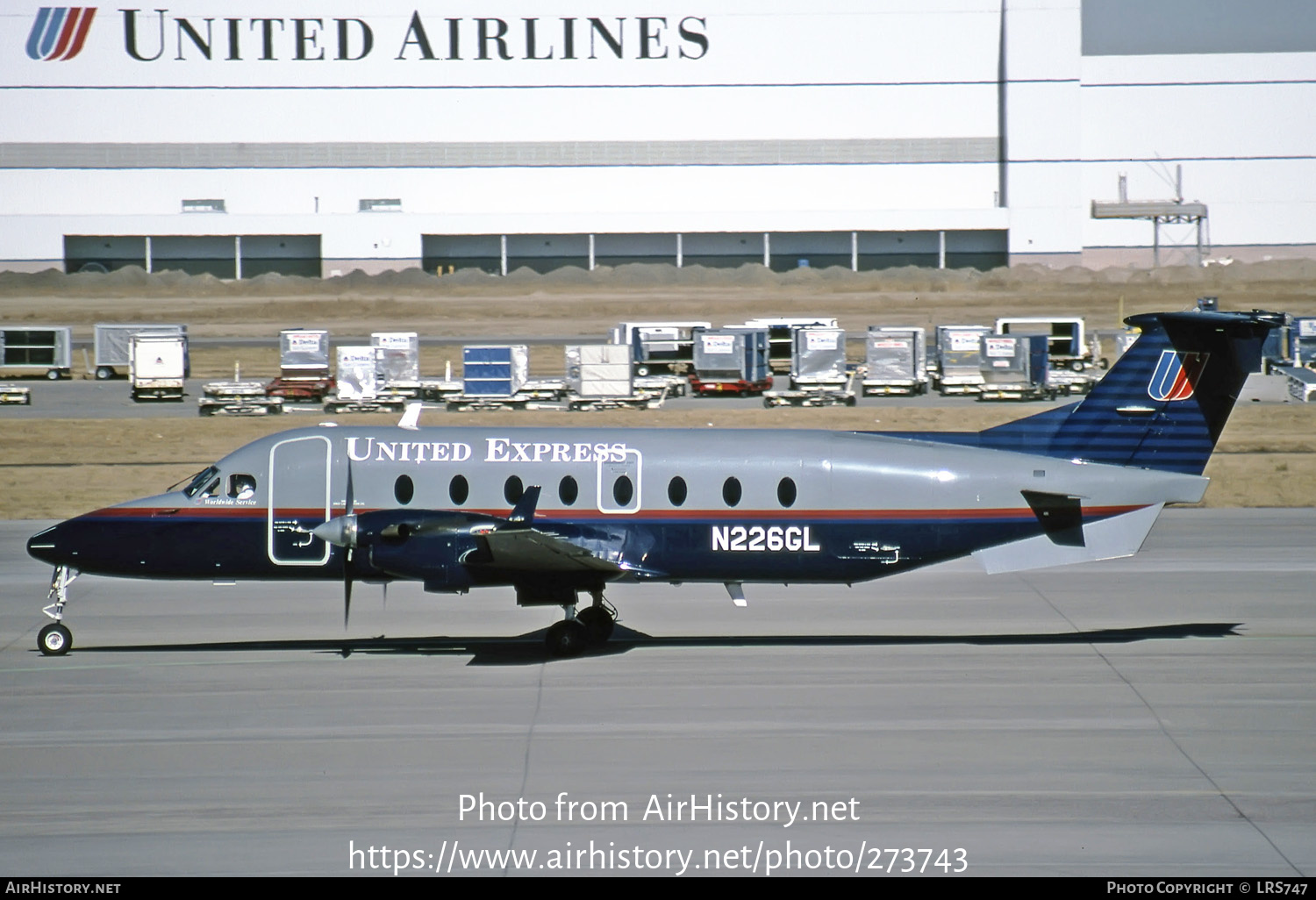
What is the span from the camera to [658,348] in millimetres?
59812

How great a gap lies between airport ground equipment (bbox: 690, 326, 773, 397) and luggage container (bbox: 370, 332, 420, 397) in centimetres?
1106

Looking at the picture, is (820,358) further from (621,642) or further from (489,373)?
(621,642)

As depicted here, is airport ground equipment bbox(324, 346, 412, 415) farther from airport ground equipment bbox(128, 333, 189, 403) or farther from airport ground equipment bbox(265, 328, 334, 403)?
airport ground equipment bbox(128, 333, 189, 403)

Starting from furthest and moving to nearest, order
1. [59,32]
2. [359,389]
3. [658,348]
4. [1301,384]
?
[59,32] < [658,348] < [1301,384] < [359,389]

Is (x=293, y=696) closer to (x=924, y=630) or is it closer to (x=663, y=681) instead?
(x=663, y=681)

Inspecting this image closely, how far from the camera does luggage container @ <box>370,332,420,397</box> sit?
2117 inches

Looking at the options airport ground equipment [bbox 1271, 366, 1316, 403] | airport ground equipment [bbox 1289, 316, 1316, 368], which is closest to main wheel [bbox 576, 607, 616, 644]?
airport ground equipment [bbox 1271, 366, 1316, 403]

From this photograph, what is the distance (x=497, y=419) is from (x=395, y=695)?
29164 mm

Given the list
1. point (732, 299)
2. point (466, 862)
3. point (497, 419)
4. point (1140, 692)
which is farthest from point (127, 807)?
point (732, 299)

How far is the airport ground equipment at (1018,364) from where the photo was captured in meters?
54.7

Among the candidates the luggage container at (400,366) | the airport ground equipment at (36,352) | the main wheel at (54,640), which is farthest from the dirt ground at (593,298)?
the main wheel at (54,640)

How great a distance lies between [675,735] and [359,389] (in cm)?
3856

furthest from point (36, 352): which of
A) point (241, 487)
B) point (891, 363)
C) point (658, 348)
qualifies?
point (241, 487)

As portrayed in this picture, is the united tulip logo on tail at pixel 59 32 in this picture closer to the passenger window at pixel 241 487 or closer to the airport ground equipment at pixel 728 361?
the airport ground equipment at pixel 728 361
